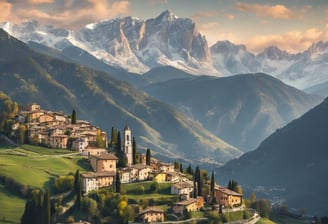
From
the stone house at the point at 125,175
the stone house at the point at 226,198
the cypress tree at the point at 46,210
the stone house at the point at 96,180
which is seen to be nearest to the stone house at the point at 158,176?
the stone house at the point at 125,175

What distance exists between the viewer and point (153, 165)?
7820 inches

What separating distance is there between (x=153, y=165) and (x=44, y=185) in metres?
38.0

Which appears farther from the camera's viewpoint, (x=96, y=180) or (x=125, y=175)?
(x=125, y=175)

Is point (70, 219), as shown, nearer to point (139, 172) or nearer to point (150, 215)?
point (150, 215)

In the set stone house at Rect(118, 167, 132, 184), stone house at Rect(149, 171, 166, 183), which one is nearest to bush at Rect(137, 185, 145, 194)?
stone house at Rect(118, 167, 132, 184)

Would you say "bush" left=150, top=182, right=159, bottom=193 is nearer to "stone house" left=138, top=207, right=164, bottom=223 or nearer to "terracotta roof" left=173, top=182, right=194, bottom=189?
"terracotta roof" left=173, top=182, right=194, bottom=189

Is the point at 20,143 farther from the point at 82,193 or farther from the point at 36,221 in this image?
the point at 36,221

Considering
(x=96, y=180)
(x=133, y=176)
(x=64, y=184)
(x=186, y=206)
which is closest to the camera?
(x=186, y=206)

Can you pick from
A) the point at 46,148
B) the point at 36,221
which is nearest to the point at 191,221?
the point at 36,221

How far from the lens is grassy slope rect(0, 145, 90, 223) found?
528ft

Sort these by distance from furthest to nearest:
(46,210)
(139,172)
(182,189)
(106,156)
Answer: (106,156) < (139,172) < (182,189) < (46,210)

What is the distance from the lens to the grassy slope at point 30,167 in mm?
160875

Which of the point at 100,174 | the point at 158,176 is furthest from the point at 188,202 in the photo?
the point at 100,174

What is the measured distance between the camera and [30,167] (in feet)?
591
